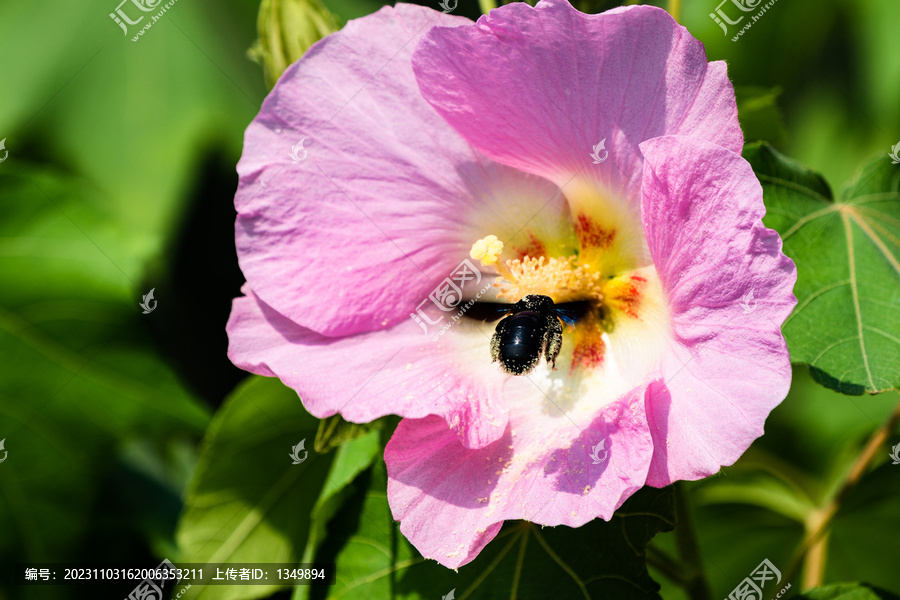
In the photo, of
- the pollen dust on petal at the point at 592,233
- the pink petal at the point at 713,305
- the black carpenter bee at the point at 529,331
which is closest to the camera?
the pink petal at the point at 713,305

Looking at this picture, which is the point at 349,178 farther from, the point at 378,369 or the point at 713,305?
the point at 713,305

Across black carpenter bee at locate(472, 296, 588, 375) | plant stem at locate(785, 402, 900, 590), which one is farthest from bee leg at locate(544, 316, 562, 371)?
plant stem at locate(785, 402, 900, 590)

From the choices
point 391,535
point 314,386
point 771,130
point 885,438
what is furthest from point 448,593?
point 771,130

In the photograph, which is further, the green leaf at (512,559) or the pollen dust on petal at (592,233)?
the pollen dust on petal at (592,233)

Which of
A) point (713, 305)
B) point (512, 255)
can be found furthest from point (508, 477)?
point (512, 255)

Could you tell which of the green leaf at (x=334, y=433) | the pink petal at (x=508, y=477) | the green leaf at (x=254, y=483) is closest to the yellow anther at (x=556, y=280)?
the pink petal at (x=508, y=477)

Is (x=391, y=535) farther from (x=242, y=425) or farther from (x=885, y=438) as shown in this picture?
(x=885, y=438)

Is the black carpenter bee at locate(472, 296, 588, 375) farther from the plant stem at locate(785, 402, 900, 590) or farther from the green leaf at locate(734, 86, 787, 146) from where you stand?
the plant stem at locate(785, 402, 900, 590)

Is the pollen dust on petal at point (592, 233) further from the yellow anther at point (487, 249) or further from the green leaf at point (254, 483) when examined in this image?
the green leaf at point (254, 483)
